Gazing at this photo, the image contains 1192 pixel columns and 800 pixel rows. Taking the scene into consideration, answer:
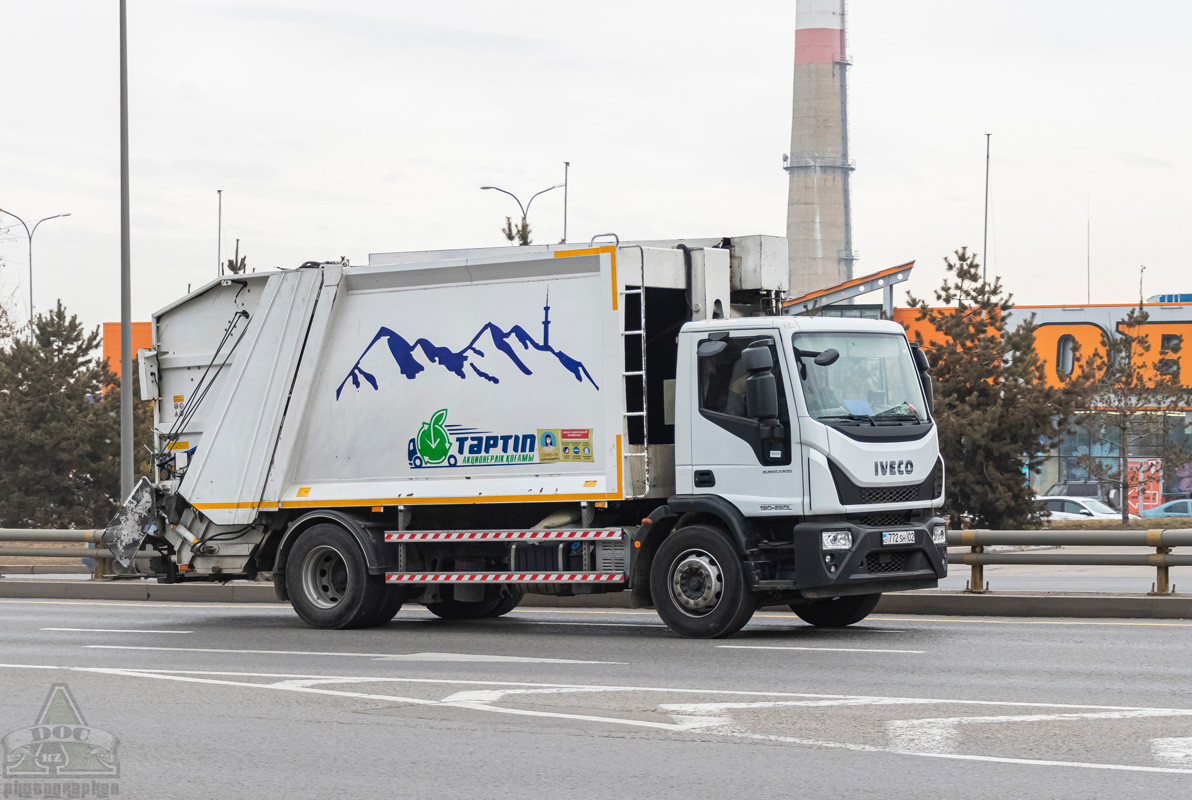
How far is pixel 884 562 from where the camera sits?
501 inches

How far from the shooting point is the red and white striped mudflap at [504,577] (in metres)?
13.2

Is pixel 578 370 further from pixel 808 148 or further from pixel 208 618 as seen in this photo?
pixel 808 148

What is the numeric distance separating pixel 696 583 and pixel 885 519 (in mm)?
1673

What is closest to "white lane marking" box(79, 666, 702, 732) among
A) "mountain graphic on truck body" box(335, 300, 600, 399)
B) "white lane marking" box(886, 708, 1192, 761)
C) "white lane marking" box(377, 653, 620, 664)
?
"white lane marking" box(886, 708, 1192, 761)

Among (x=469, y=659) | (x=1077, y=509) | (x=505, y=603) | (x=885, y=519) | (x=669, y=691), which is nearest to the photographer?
(x=669, y=691)

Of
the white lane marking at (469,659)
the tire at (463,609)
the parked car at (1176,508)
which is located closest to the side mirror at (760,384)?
the white lane marking at (469,659)

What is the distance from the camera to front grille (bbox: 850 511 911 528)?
12.7 meters

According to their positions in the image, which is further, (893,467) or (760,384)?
(893,467)

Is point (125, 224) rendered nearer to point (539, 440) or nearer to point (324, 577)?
point (324, 577)

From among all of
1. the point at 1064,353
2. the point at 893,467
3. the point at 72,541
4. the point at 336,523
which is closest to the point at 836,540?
the point at 893,467

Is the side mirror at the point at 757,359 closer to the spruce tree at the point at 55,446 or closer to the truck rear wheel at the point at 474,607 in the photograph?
the truck rear wheel at the point at 474,607

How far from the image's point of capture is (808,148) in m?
92.6

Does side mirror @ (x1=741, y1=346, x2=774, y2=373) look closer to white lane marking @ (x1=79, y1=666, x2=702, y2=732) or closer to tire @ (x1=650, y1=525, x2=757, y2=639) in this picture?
tire @ (x1=650, y1=525, x2=757, y2=639)

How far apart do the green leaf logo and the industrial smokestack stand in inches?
2970
